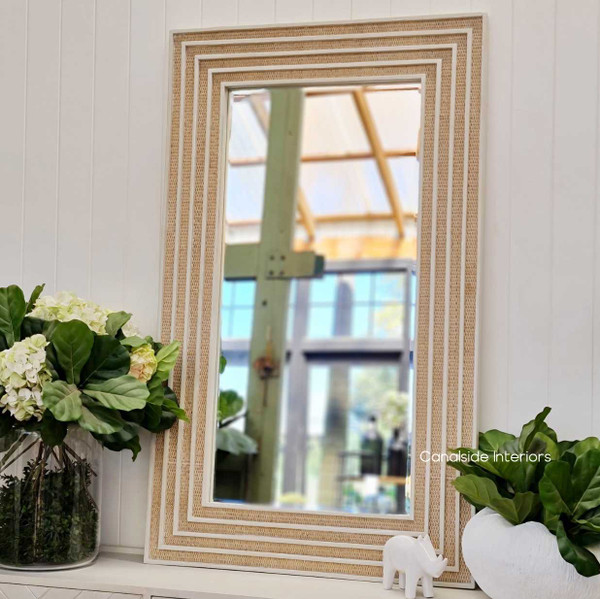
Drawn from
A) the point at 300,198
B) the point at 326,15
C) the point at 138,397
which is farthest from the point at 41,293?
the point at 300,198

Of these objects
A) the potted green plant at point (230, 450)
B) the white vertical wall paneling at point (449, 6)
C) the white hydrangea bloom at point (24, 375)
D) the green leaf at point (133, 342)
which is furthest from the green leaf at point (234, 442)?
the white vertical wall paneling at point (449, 6)

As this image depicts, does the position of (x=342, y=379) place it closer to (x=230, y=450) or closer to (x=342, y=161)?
(x=342, y=161)

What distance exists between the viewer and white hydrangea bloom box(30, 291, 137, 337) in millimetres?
1475

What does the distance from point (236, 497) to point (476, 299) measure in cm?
61

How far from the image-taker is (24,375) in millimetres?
1403

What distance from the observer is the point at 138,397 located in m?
1.42

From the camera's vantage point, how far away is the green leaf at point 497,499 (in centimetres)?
127

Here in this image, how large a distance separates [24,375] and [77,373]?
8 cm

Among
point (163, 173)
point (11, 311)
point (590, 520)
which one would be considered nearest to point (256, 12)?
point (163, 173)

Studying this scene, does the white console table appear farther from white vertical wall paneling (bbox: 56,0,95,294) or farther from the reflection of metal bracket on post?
white vertical wall paneling (bbox: 56,0,95,294)

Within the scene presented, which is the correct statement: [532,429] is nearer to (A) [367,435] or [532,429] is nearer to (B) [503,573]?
(B) [503,573]

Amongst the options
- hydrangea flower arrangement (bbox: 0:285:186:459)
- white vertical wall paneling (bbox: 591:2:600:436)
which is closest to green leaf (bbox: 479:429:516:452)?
white vertical wall paneling (bbox: 591:2:600:436)

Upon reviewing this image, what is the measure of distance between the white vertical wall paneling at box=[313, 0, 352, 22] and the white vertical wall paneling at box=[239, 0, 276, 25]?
3.4 inches

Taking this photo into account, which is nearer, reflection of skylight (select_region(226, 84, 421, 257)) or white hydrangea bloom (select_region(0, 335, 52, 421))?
white hydrangea bloom (select_region(0, 335, 52, 421))
